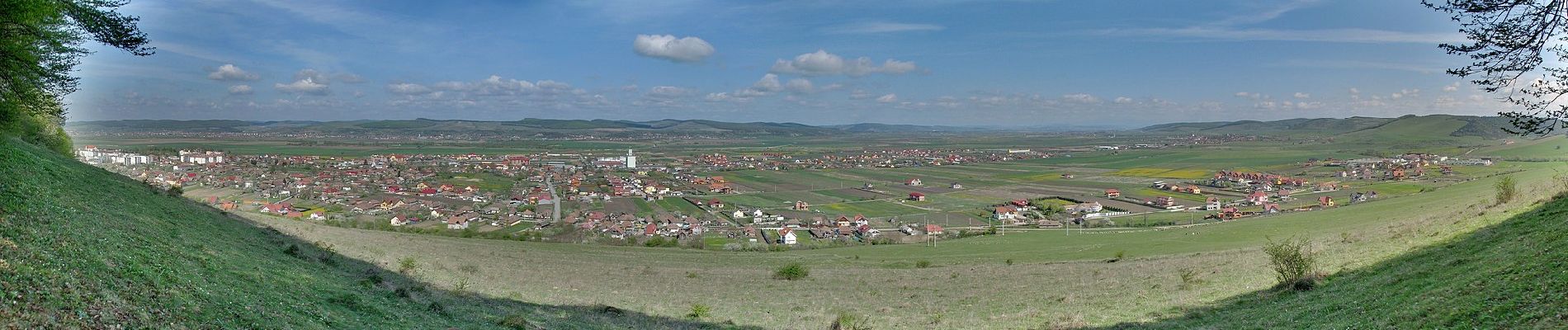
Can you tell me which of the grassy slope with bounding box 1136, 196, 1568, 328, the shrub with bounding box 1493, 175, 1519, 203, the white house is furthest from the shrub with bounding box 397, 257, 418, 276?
the shrub with bounding box 1493, 175, 1519, 203

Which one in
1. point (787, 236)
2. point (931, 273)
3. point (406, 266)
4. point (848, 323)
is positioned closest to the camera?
point (848, 323)

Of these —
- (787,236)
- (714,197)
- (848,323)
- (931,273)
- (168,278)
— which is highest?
(168,278)

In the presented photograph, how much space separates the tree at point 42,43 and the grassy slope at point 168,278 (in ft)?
9.68

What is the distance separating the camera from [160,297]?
7.34 m

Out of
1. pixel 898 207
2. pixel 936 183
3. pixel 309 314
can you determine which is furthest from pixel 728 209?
pixel 309 314

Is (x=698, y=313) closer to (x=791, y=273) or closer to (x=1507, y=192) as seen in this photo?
(x=791, y=273)

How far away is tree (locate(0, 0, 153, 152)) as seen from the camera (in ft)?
49.9

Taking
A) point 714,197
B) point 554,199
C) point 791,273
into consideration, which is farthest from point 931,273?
point 554,199

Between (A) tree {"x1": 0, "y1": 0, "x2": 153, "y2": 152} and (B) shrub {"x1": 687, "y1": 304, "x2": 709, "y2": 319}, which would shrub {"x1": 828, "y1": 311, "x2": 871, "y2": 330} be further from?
(A) tree {"x1": 0, "y1": 0, "x2": 153, "y2": 152}

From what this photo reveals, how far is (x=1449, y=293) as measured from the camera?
932 cm

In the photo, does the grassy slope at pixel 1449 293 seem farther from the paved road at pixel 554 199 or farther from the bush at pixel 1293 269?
the paved road at pixel 554 199

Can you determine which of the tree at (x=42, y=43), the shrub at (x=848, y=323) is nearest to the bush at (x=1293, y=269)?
the shrub at (x=848, y=323)

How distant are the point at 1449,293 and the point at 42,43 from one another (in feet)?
102

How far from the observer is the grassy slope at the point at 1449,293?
7.76m
